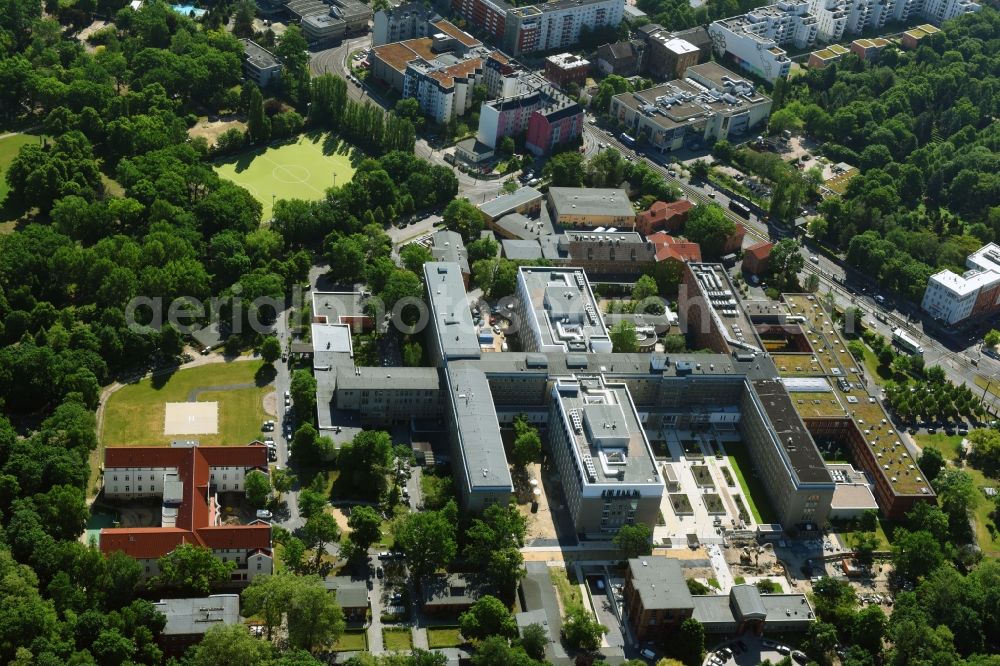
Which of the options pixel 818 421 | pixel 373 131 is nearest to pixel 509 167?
pixel 373 131

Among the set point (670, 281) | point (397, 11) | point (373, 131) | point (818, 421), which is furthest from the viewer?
point (397, 11)

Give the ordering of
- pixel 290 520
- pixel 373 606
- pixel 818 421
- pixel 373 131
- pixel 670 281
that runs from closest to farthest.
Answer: pixel 373 606, pixel 290 520, pixel 818 421, pixel 670 281, pixel 373 131

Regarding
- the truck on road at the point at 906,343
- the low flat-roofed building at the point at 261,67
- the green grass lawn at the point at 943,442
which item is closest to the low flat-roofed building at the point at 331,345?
the green grass lawn at the point at 943,442

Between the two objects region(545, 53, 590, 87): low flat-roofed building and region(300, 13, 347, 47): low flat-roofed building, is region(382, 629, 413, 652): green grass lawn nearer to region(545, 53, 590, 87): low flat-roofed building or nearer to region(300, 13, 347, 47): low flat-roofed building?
region(545, 53, 590, 87): low flat-roofed building

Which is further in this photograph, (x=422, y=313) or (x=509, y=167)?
(x=509, y=167)

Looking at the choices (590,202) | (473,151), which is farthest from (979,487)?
(473,151)

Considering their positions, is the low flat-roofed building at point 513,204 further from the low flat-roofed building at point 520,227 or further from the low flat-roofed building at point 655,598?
the low flat-roofed building at point 655,598

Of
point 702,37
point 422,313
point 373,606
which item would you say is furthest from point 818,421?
point 702,37

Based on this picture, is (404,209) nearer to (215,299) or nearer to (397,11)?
(215,299)
